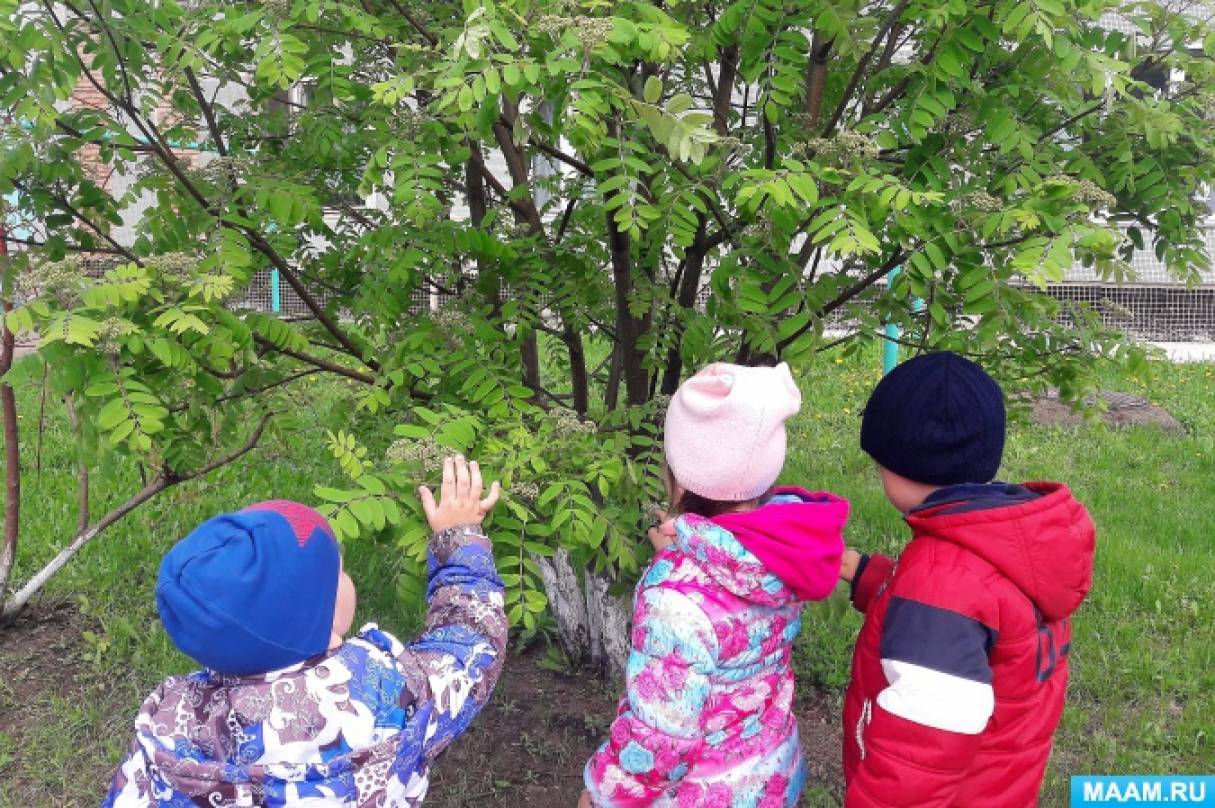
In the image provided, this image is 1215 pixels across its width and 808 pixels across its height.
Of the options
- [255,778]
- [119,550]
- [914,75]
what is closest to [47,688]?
[119,550]

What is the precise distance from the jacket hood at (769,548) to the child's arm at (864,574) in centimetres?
34

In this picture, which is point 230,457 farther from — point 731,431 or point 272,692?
point 731,431

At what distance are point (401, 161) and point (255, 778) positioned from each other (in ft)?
4.67

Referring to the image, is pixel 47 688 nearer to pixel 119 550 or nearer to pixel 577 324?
pixel 119 550

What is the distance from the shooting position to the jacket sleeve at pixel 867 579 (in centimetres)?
233

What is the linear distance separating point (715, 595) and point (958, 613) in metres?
0.43

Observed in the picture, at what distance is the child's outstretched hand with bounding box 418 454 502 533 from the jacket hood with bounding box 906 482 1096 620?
821 millimetres

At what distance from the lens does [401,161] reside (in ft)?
8.21

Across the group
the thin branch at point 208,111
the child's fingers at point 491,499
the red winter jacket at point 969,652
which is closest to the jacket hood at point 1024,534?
the red winter jacket at point 969,652

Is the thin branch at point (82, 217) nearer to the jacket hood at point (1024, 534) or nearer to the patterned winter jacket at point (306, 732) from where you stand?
the patterned winter jacket at point (306, 732)

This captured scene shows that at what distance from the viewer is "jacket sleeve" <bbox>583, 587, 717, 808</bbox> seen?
75.4 inches

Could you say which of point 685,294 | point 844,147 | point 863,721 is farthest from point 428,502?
point 685,294

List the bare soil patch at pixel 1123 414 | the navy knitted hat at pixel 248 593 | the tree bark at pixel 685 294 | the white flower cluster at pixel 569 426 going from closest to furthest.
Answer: the navy knitted hat at pixel 248 593, the white flower cluster at pixel 569 426, the tree bark at pixel 685 294, the bare soil patch at pixel 1123 414

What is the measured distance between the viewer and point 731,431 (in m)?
1.96
